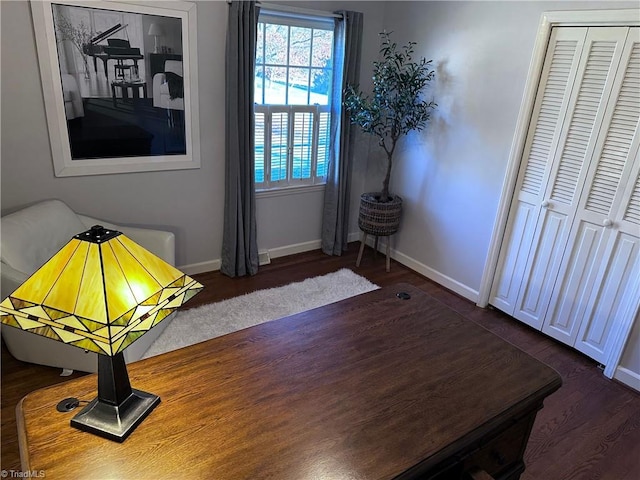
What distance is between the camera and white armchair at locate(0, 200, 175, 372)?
7.10 feet

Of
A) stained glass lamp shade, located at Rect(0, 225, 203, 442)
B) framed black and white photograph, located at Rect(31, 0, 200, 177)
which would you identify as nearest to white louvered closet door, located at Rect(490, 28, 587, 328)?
framed black and white photograph, located at Rect(31, 0, 200, 177)

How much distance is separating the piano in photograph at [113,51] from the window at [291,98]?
3.03ft

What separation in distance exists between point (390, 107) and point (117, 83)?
1989 millimetres

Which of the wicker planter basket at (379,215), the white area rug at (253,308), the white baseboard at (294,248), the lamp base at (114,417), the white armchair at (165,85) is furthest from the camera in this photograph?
the white baseboard at (294,248)

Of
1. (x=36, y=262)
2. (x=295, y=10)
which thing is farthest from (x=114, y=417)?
(x=295, y=10)

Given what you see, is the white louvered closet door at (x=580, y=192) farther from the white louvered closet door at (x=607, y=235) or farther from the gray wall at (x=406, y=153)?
the gray wall at (x=406, y=153)

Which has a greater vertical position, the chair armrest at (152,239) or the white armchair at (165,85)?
the white armchair at (165,85)

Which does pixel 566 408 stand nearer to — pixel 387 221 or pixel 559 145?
pixel 559 145

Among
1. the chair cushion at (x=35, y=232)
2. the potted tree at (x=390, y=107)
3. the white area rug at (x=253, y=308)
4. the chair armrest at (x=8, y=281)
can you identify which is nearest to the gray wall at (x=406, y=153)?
the potted tree at (x=390, y=107)

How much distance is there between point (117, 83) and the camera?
9.15 ft


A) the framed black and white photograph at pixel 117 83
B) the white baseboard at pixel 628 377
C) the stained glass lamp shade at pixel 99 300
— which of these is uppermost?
the framed black and white photograph at pixel 117 83

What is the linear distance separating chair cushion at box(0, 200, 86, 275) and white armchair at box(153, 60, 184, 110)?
37.3 inches

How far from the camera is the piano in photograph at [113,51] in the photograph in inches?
105

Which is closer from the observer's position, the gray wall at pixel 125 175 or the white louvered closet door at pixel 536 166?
the gray wall at pixel 125 175
